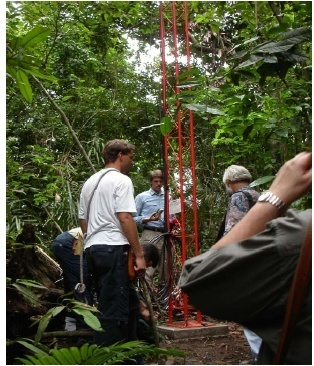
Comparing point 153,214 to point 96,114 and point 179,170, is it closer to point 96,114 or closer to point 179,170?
point 179,170

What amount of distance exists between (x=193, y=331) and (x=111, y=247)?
3.45 metres

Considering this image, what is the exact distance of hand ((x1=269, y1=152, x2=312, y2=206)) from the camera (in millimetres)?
1299

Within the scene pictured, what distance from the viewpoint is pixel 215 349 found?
6.37 metres

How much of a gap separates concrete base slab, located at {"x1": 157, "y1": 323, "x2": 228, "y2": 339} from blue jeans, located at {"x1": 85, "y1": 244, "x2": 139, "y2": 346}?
297 centimetres

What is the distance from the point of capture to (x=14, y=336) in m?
3.96

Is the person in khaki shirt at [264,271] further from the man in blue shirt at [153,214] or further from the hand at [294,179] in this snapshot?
the man in blue shirt at [153,214]

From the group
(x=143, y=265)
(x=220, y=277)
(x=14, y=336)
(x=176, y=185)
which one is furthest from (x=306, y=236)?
(x=176, y=185)

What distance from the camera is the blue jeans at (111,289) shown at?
3895mm

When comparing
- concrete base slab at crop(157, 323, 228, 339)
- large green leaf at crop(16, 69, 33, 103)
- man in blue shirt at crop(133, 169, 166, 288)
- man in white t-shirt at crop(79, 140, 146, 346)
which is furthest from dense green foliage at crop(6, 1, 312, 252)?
large green leaf at crop(16, 69, 33, 103)

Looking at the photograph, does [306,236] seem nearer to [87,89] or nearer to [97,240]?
[97,240]

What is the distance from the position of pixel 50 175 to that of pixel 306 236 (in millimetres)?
8552

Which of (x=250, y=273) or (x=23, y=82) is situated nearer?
(x=250, y=273)

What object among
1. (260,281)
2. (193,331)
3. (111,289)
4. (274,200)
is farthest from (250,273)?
(193,331)

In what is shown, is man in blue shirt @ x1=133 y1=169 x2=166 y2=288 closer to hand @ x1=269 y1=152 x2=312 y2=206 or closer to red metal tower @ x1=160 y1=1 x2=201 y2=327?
red metal tower @ x1=160 y1=1 x2=201 y2=327
